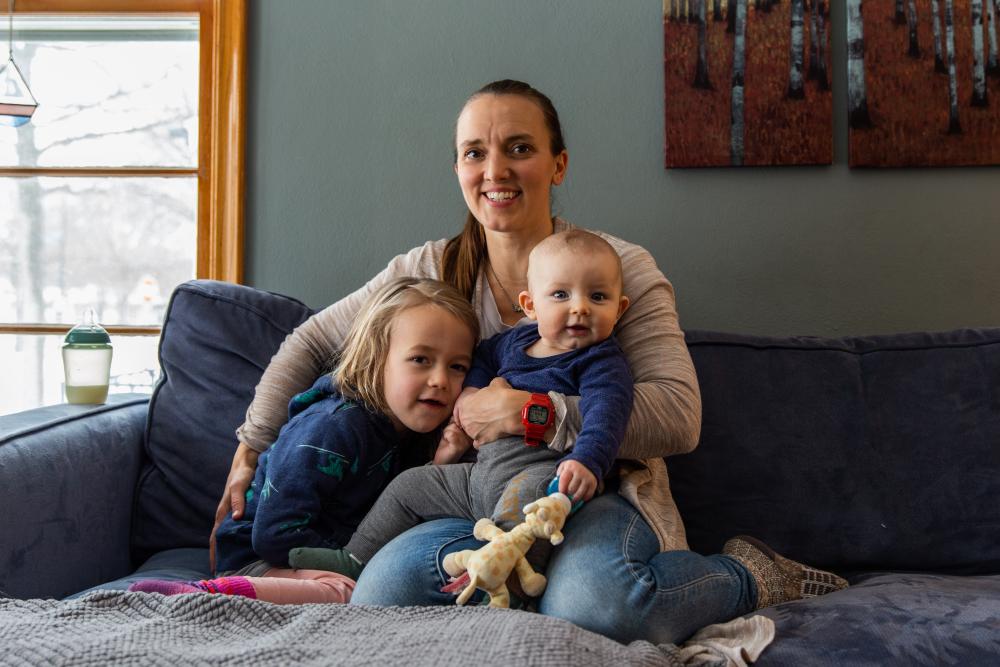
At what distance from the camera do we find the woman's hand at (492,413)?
144 cm

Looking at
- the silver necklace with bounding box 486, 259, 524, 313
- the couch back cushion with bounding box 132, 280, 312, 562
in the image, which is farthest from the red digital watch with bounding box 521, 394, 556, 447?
the couch back cushion with bounding box 132, 280, 312, 562

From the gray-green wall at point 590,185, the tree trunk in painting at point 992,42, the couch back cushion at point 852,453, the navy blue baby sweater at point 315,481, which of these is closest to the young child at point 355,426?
the navy blue baby sweater at point 315,481

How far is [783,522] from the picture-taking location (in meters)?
1.73

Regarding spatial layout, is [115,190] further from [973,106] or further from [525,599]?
[973,106]

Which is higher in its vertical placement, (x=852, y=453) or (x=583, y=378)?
(x=583, y=378)

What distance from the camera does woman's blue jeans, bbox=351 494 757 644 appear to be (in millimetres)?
1246

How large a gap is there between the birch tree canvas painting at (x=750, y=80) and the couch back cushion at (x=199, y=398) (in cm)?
108

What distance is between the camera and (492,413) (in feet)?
4.78

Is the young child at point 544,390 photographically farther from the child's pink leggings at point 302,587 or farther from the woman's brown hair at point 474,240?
the woman's brown hair at point 474,240

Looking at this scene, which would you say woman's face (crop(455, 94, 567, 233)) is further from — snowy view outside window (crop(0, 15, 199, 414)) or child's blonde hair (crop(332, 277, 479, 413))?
snowy view outside window (crop(0, 15, 199, 414))

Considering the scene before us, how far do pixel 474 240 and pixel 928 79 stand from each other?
123 cm

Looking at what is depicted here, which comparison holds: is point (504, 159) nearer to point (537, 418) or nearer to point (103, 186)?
point (537, 418)

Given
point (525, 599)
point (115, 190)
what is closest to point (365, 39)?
point (115, 190)

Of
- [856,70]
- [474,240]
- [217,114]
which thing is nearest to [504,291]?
[474,240]
